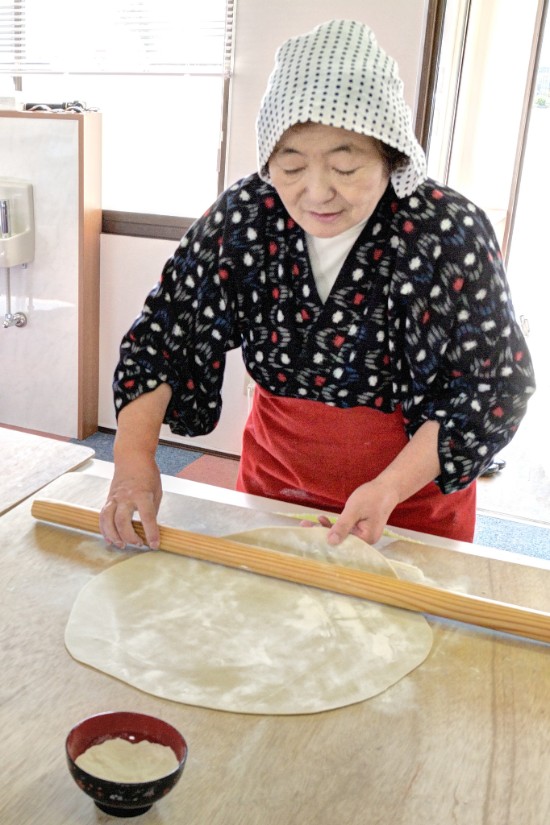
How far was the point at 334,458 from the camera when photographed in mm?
1270

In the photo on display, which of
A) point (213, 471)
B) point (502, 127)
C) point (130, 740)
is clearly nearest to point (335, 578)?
point (130, 740)

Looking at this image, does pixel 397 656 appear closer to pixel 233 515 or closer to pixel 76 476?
pixel 233 515

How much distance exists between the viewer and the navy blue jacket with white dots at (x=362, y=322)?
3.69 ft

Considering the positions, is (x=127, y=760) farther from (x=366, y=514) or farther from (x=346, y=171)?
(x=346, y=171)

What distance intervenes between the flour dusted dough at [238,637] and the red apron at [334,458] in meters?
0.23

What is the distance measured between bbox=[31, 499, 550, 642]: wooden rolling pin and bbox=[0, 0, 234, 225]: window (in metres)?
2.30

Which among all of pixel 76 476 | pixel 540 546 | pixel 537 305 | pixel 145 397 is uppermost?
pixel 145 397

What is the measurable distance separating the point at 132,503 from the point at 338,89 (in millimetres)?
615

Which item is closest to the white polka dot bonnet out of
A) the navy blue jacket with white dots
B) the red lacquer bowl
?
the navy blue jacket with white dots

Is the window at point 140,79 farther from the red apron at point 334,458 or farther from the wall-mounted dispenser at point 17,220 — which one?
the red apron at point 334,458

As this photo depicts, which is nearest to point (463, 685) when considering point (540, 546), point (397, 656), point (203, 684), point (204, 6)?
point (397, 656)

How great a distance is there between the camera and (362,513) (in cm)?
106

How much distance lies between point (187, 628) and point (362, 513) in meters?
0.29

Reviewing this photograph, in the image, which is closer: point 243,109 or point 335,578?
point 335,578
